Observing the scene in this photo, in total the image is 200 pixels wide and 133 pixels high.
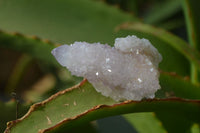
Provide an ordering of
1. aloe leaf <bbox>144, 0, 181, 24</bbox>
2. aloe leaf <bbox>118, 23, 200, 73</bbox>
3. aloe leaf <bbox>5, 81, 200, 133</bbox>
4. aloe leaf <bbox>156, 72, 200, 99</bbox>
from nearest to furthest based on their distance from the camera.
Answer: aloe leaf <bbox>5, 81, 200, 133</bbox> → aloe leaf <bbox>156, 72, 200, 99</bbox> → aloe leaf <bbox>118, 23, 200, 73</bbox> → aloe leaf <bbox>144, 0, 181, 24</bbox>

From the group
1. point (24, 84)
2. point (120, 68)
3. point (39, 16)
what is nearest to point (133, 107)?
point (120, 68)

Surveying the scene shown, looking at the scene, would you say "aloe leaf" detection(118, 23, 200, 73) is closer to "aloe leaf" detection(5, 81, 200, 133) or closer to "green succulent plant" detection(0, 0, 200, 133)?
"green succulent plant" detection(0, 0, 200, 133)

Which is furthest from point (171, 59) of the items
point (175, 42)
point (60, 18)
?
point (60, 18)

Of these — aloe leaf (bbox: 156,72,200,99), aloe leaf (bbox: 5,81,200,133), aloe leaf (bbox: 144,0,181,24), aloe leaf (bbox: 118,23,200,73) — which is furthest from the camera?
aloe leaf (bbox: 144,0,181,24)

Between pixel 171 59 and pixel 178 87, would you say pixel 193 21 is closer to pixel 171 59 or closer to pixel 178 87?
pixel 171 59

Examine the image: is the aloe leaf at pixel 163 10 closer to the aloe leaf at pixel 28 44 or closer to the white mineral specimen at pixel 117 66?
the aloe leaf at pixel 28 44

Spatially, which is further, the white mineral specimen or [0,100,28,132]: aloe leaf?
[0,100,28,132]: aloe leaf

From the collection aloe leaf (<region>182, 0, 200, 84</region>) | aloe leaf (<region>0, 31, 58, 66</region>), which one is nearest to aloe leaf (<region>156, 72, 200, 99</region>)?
aloe leaf (<region>182, 0, 200, 84</region>)

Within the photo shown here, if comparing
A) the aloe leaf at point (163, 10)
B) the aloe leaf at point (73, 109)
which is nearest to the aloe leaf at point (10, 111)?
the aloe leaf at point (73, 109)
